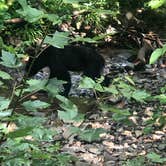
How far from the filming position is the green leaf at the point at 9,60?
5.14 feet

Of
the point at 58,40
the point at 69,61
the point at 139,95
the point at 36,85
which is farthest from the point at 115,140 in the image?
the point at 58,40

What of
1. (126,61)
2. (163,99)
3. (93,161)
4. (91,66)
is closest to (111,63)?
(126,61)

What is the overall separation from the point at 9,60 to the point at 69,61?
4850mm

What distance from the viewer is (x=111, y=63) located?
26.8ft

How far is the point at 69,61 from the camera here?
21.1 feet

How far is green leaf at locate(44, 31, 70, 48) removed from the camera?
1.47m

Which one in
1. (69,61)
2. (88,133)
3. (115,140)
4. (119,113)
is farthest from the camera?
(69,61)

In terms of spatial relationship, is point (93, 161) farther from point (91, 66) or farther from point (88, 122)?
point (91, 66)

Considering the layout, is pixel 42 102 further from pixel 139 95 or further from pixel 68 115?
pixel 139 95

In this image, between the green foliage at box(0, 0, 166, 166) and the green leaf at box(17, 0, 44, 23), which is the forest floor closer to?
the green foliage at box(0, 0, 166, 166)

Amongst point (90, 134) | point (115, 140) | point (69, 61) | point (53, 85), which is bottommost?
point (90, 134)

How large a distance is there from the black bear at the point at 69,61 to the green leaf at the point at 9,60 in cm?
464

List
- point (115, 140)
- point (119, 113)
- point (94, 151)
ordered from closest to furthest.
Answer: point (119, 113), point (94, 151), point (115, 140)

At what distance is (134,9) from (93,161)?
6.04m
